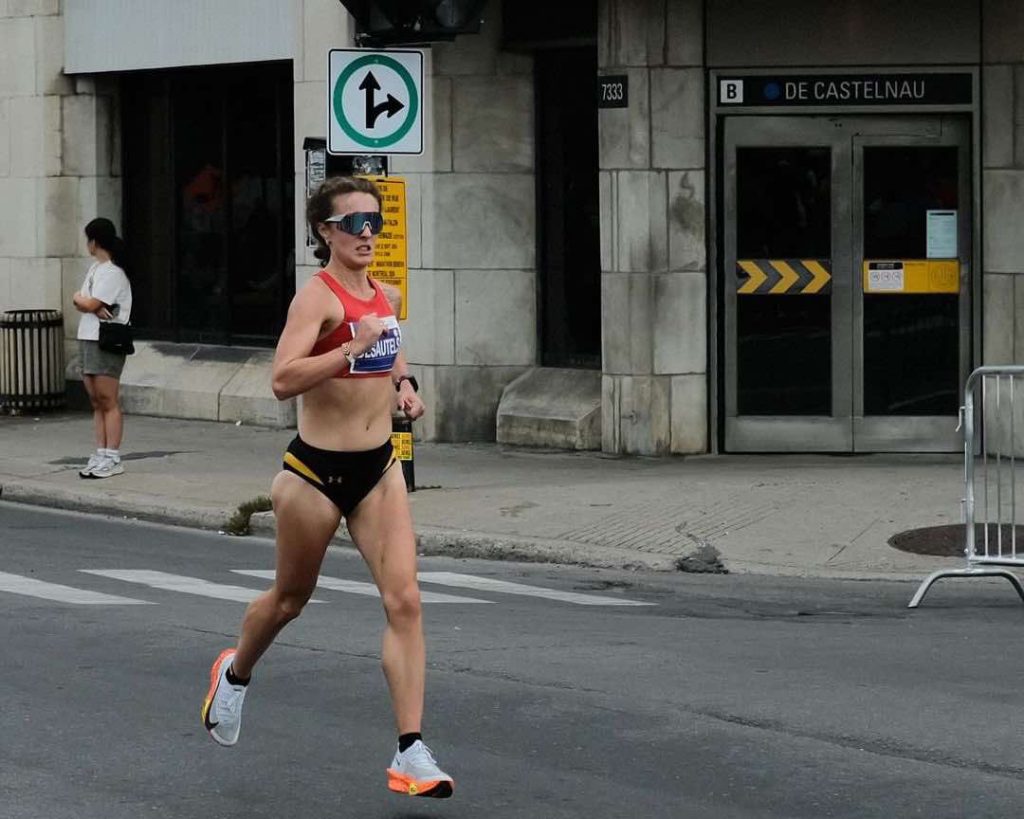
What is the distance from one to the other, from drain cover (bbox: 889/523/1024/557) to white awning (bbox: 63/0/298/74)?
7944mm

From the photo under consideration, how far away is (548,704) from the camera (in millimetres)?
7691

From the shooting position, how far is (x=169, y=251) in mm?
20438

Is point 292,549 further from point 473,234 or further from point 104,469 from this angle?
point 473,234

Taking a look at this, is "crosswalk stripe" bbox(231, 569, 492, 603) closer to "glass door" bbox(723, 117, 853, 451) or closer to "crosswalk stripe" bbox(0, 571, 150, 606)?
"crosswalk stripe" bbox(0, 571, 150, 606)

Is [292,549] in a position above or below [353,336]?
below

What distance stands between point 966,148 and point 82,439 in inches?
302

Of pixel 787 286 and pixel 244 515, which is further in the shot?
pixel 787 286

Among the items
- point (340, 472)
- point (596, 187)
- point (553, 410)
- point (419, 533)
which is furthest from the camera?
point (596, 187)

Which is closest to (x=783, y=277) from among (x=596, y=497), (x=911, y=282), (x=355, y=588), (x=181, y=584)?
(x=911, y=282)

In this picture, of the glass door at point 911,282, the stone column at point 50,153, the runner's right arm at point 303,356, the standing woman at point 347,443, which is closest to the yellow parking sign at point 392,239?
the glass door at point 911,282

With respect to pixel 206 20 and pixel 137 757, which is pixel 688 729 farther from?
pixel 206 20

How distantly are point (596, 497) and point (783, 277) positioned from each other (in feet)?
10.2

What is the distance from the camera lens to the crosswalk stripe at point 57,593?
10.1m

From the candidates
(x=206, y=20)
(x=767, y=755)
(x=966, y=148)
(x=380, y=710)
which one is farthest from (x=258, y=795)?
(x=206, y=20)
